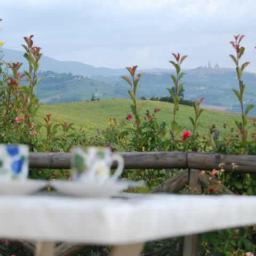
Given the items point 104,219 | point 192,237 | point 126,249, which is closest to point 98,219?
point 104,219

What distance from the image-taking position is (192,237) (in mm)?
4617

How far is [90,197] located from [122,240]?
41 centimetres

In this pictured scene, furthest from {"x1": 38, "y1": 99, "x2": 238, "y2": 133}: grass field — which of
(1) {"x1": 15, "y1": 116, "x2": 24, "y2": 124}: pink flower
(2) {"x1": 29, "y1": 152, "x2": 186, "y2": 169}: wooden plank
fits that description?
(2) {"x1": 29, "y1": 152, "x2": 186, "y2": 169}: wooden plank

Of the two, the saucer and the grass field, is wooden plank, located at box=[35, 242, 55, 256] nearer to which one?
the saucer

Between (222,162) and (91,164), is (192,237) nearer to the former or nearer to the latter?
(222,162)

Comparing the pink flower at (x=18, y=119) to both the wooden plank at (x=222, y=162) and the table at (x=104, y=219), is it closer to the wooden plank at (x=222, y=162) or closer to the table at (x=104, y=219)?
the wooden plank at (x=222, y=162)

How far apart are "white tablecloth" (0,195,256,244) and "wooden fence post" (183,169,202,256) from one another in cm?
233

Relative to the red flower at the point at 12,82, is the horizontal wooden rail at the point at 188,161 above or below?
below

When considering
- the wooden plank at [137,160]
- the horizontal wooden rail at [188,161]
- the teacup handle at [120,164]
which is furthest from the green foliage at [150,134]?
the teacup handle at [120,164]

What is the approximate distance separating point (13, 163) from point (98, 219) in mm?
604

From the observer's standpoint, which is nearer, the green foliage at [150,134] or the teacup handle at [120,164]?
Answer: the teacup handle at [120,164]

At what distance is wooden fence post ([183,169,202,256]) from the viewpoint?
4.61 metres

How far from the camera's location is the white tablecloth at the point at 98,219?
1.95 meters

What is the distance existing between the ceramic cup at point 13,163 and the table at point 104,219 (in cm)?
24
